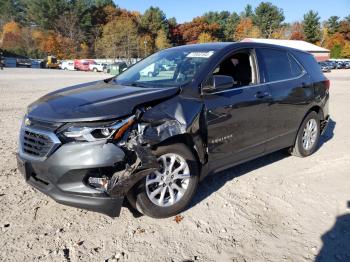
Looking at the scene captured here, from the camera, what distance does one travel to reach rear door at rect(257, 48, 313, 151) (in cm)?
492

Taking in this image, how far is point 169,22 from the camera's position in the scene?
96.7 metres

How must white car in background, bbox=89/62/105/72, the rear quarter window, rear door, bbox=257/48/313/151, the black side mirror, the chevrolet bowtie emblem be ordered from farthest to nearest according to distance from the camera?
1. white car in background, bbox=89/62/105/72
2. the rear quarter window
3. rear door, bbox=257/48/313/151
4. the black side mirror
5. the chevrolet bowtie emblem

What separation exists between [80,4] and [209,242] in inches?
3351

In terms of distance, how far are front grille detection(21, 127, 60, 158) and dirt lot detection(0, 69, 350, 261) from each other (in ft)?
2.46

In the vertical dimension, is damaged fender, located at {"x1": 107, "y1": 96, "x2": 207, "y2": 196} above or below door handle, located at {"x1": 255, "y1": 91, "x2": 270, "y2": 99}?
below

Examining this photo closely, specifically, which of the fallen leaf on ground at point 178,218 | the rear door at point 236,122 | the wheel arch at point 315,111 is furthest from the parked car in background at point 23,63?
the fallen leaf on ground at point 178,218

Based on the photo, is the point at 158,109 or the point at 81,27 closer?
the point at 158,109

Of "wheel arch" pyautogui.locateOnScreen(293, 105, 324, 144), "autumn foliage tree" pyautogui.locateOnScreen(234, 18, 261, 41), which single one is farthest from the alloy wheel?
"autumn foliage tree" pyautogui.locateOnScreen(234, 18, 261, 41)

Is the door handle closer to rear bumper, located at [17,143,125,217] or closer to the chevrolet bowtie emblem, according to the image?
rear bumper, located at [17,143,125,217]

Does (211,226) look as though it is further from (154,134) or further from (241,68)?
(241,68)

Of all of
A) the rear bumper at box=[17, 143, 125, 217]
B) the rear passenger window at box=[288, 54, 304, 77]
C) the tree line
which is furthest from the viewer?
the tree line

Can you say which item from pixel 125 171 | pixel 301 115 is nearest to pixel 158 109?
pixel 125 171

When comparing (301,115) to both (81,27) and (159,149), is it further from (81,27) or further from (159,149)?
(81,27)

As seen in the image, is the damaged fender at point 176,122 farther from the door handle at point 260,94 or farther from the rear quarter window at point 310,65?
the rear quarter window at point 310,65
